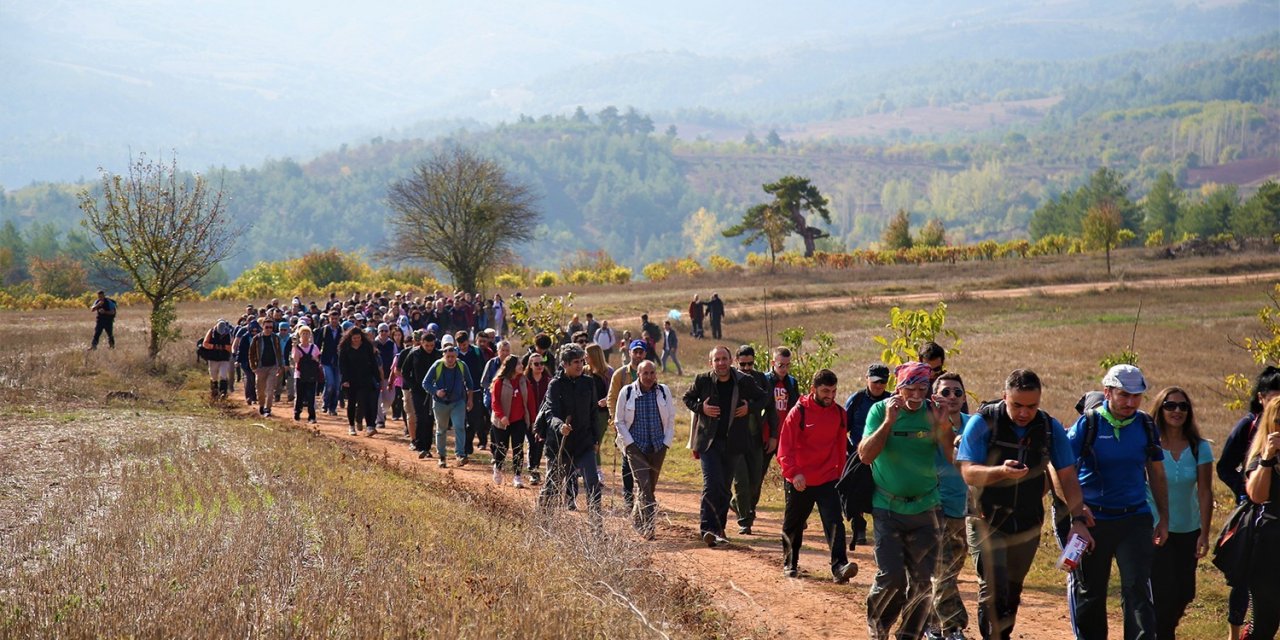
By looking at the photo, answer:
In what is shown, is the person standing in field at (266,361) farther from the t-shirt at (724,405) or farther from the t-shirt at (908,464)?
the t-shirt at (908,464)

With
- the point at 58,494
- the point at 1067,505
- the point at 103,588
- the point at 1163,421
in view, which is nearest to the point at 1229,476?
the point at 1163,421

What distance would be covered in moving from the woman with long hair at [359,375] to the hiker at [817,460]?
30.9ft

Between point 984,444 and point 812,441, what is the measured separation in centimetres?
225

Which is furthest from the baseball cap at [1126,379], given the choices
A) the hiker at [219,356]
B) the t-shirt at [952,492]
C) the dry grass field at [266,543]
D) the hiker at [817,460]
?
the hiker at [219,356]

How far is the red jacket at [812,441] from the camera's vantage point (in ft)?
27.3

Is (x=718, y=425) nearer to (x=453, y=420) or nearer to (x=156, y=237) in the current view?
(x=453, y=420)

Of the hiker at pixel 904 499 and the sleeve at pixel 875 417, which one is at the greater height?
the sleeve at pixel 875 417

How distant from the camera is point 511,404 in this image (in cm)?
1274

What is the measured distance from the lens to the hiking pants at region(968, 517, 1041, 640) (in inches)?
251

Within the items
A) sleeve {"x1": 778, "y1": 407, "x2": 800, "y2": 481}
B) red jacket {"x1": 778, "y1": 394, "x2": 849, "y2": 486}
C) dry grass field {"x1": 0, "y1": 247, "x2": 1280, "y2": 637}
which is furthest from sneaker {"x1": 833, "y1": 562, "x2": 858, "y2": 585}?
dry grass field {"x1": 0, "y1": 247, "x2": 1280, "y2": 637}

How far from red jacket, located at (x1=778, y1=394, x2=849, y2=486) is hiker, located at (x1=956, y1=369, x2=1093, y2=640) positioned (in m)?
1.88

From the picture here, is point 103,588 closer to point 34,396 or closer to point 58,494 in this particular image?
point 58,494

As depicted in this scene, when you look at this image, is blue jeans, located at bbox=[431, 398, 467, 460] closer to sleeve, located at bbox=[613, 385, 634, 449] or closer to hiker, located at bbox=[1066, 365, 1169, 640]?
sleeve, located at bbox=[613, 385, 634, 449]

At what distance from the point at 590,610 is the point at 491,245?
152ft
